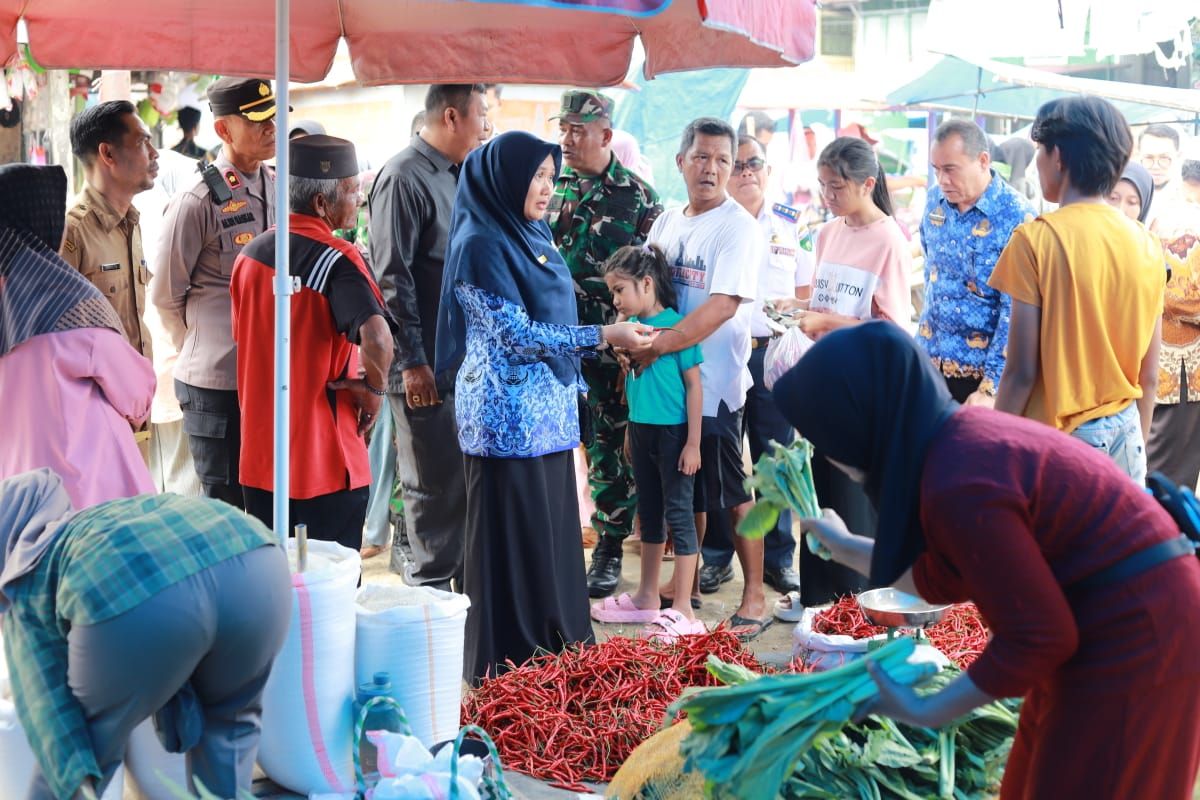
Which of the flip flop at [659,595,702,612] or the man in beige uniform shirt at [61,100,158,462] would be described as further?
the flip flop at [659,595,702,612]

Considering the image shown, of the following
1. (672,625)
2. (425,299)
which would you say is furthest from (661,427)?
(425,299)

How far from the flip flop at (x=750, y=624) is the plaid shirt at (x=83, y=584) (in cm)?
278

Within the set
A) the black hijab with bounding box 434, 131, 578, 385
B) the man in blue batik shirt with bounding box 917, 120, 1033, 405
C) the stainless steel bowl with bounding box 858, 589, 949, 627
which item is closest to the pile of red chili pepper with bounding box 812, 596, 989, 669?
the stainless steel bowl with bounding box 858, 589, 949, 627

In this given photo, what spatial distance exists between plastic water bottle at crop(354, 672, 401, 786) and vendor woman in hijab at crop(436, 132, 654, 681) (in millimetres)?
821

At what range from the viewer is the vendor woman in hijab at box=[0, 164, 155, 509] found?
3365 mm

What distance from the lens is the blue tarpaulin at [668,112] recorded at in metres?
12.8

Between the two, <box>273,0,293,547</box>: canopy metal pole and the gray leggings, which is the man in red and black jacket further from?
the gray leggings

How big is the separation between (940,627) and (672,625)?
109 cm

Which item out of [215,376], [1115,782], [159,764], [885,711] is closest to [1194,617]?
[1115,782]

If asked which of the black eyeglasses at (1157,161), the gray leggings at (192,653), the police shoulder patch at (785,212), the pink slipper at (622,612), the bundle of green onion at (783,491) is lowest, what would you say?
the pink slipper at (622,612)

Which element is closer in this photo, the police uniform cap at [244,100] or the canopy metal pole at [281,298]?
the canopy metal pole at [281,298]

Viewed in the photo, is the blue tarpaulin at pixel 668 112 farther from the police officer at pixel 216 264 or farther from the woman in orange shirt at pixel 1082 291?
the woman in orange shirt at pixel 1082 291

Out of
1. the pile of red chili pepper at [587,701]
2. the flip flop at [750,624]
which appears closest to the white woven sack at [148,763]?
the pile of red chili pepper at [587,701]

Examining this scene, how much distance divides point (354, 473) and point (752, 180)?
3021mm
